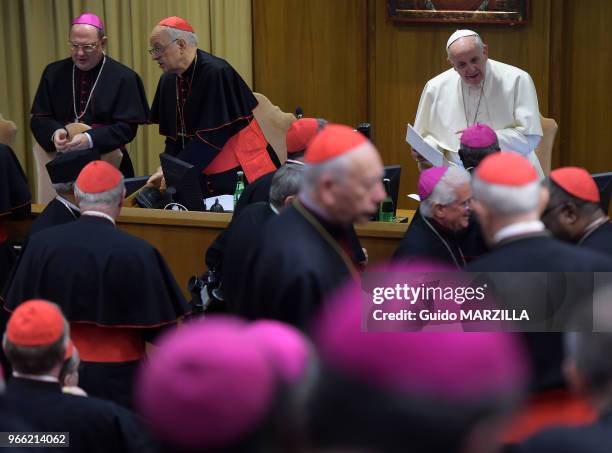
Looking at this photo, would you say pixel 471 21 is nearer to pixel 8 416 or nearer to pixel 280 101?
pixel 280 101

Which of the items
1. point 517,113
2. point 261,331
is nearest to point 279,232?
point 261,331

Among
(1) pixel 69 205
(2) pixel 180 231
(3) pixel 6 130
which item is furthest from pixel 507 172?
(3) pixel 6 130

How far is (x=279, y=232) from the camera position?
336 centimetres

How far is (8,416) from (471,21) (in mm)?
7195

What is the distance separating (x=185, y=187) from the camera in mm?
6535

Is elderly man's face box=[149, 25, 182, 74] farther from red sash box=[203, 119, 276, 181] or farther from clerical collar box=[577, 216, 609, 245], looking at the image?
clerical collar box=[577, 216, 609, 245]

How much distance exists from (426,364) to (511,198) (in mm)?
1829

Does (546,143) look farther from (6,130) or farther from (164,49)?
(6,130)

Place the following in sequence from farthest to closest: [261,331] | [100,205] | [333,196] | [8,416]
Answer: [100,205] < [333,196] < [8,416] < [261,331]

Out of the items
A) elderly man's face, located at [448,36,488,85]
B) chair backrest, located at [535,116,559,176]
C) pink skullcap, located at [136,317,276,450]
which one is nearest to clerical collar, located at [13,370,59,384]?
pink skullcap, located at [136,317,276,450]

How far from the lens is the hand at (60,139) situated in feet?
23.2

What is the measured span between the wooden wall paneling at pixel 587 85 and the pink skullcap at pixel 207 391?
8.07 metres

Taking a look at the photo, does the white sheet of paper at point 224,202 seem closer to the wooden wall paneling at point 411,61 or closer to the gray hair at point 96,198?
the gray hair at point 96,198

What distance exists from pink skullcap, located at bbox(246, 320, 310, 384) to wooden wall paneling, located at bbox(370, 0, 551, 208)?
7.53 m
